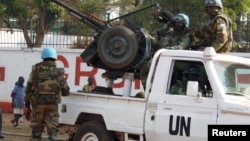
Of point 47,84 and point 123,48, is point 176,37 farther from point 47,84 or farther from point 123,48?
point 47,84

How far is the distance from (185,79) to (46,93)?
2.34 m

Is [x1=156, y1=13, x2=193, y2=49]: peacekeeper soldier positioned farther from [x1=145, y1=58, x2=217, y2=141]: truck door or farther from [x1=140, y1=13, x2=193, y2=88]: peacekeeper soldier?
[x1=145, y1=58, x2=217, y2=141]: truck door

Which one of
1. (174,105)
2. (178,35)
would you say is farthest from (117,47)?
(174,105)

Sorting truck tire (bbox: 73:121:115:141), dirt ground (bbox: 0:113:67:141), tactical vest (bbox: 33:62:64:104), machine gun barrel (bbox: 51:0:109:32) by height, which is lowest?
dirt ground (bbox: 0:113:67:141)

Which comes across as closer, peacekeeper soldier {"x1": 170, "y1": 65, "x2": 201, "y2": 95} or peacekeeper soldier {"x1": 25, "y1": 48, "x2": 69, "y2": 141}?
peacekeeper soldier {"x1": 170, "y1": 65, "x2": 201, "y2": 95}

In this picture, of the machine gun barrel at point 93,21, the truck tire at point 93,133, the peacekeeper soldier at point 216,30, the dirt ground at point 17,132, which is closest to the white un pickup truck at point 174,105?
the truck tire at point 93,133

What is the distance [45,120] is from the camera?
350 inches

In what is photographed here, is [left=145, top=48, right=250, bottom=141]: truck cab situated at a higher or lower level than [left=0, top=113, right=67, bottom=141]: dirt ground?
higher

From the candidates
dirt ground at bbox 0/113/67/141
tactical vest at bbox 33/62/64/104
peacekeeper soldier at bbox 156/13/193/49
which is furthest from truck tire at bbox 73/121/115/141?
dirt ground at bbox 0/113/67/141

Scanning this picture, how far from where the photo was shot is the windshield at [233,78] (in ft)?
24.6

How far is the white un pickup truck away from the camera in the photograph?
725cm

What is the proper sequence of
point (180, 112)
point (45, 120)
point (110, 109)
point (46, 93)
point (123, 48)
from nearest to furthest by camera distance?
point (180, 112)
point (110, 109)
point (123, 48)
point (46, 93)
point (45, 120)

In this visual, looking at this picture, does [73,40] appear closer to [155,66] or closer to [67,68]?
[67,68]

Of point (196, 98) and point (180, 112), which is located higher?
point (196, 98)
